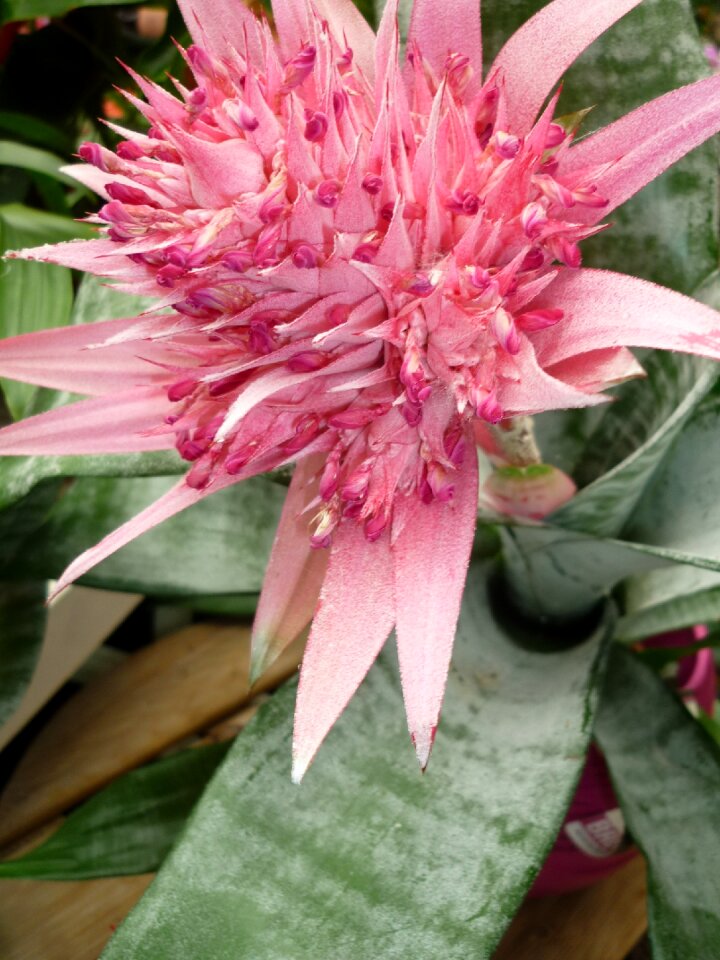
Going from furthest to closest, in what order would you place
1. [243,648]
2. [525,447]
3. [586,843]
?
[243,648] < [586,843] < [525,447]

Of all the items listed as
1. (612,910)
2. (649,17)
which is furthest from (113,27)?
(612,910)

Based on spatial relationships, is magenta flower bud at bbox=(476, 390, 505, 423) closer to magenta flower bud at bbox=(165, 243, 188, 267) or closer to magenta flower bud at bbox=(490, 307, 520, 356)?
magenta flower bud at bbox=(490, 307, 520, 356)

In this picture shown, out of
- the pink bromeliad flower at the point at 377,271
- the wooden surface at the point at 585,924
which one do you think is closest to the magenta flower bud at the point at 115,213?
the pink bromeliad flower at the point at 377,271

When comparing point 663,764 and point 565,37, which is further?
point 663,764

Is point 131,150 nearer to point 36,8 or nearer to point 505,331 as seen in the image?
point 505,331

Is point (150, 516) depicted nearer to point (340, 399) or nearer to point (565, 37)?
point (340, 399)

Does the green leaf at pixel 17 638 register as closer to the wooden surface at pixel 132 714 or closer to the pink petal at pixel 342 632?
the wooden surface at pixel 132 714

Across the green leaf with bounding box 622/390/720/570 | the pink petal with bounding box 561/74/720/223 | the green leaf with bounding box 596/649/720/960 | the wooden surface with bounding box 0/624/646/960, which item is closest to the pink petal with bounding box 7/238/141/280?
the pink petal with bounding box 561/74/720/223
